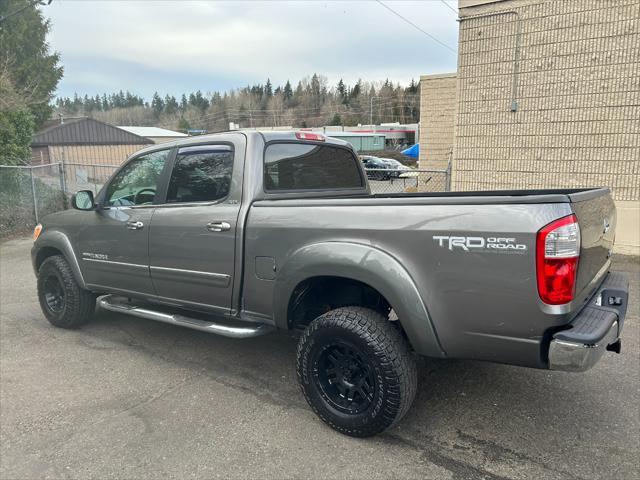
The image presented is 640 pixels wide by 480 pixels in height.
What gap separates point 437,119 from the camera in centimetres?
1731

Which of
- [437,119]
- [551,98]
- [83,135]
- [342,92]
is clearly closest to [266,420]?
[551,98]

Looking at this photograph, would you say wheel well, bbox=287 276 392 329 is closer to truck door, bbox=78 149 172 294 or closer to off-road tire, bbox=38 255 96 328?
truck door, bbox=78 149 172 294

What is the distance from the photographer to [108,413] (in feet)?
11.5

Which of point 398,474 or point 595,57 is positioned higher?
point 595,57

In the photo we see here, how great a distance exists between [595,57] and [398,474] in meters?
7.85

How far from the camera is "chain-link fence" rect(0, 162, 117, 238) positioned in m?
12.2

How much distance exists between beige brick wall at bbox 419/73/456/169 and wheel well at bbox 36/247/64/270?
1400 centimetres

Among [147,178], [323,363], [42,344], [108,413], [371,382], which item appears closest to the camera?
[371,382]

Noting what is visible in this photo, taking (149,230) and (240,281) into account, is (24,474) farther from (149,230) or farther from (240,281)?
(149,230)

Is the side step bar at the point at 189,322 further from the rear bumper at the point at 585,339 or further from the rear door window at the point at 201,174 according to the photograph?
the rear bumper at the point at 585,339

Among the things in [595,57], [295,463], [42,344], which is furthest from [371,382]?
[595,57]

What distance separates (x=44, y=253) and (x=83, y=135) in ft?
129

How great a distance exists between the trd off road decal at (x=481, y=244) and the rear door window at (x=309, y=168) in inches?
63.5

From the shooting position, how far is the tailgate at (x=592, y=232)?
101 inches
